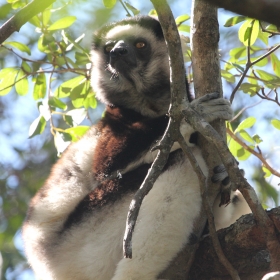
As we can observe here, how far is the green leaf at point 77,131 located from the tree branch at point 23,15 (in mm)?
2259

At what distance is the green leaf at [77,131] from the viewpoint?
4.95 meters

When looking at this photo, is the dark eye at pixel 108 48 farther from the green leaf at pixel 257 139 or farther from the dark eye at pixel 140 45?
the green leaf at pixel 257 139

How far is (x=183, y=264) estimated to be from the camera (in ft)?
12.0

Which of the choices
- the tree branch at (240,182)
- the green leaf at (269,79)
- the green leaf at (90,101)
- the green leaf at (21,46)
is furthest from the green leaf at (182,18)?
the tree branch at (240,182)

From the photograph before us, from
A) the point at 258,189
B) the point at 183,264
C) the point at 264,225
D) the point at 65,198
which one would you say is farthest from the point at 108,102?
the point at 258,189

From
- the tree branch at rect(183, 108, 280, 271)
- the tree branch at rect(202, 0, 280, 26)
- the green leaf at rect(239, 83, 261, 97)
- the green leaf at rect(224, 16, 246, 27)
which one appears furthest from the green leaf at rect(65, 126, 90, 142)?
the tree branch at rect(202, 0, 280, 26)

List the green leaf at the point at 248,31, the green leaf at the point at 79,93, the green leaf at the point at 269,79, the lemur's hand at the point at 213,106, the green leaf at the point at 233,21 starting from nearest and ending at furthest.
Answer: the lemur's hand at the point at 213,106 → the green leaf at the point at 248,31 → the green leaf at the point at 233,21 → the green leaf at the point at 269,79 → the green leaf at the point at 79,93

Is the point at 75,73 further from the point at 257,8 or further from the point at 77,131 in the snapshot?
the point at 257,8

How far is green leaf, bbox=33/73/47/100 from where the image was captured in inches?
215

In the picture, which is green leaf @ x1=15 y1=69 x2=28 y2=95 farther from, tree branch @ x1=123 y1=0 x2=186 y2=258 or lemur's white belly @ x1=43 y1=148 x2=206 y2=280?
tree branch @ x1=123 y1=0 x2=186 y2=258

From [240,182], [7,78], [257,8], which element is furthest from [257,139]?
[257,8]

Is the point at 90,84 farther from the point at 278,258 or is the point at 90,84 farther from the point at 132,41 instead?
the point at 278,258

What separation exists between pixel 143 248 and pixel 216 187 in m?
0.81

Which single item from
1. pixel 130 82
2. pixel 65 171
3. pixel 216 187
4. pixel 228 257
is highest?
pixel 130 82
